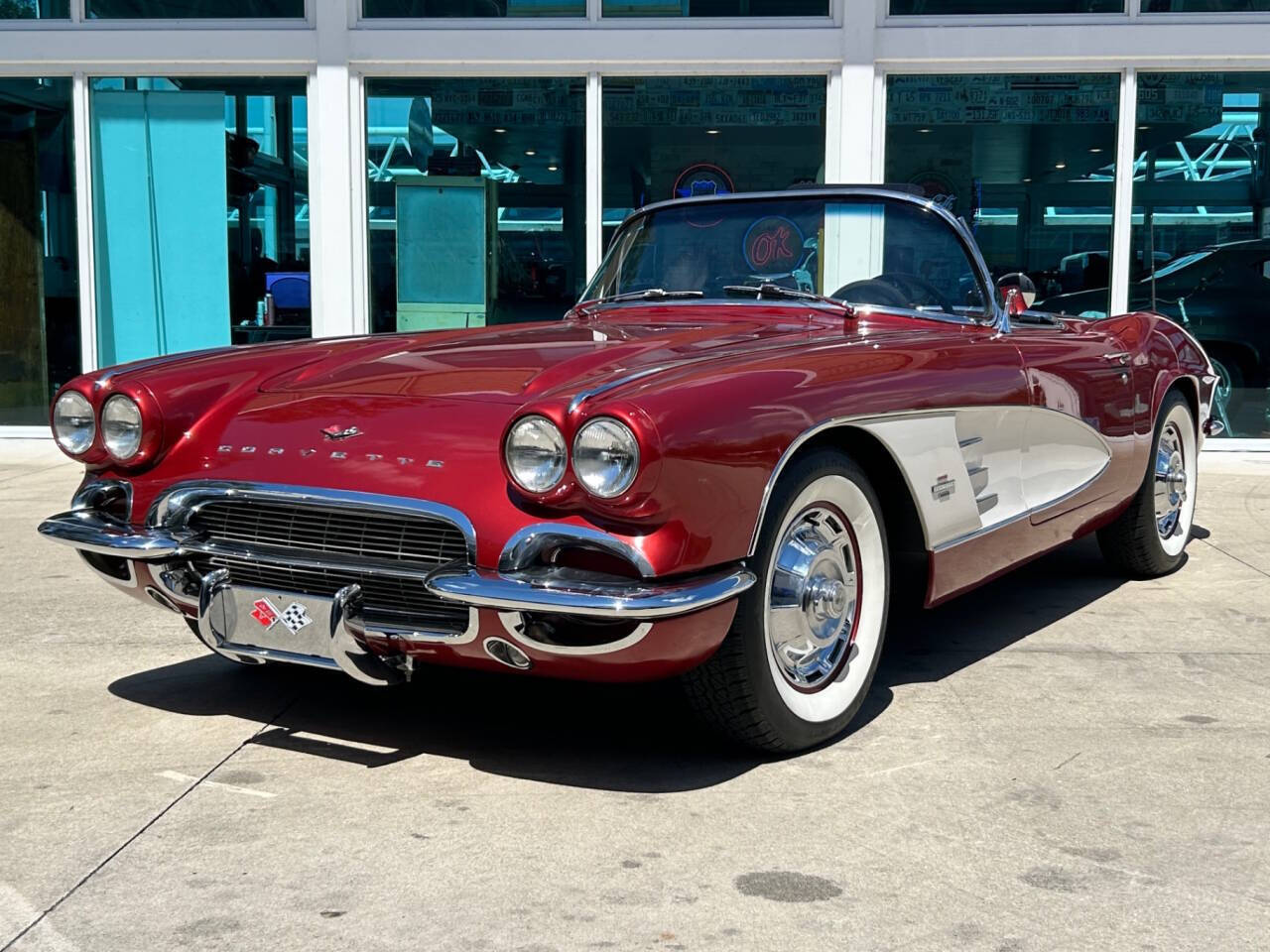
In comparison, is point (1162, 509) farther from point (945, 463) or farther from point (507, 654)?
point (507, 654)

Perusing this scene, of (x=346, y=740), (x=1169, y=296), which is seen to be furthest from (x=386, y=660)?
(x=1169, y=296)

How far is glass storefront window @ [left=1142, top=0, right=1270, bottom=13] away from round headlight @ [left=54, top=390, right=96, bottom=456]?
8.15 meters

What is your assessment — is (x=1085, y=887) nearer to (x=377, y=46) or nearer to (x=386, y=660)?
(x=386, y=660)

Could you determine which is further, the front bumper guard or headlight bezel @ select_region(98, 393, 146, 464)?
headlight bezel @ select_region(98, 393, 146, 464)

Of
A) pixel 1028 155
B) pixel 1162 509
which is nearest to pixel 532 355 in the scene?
pixel 1162 509

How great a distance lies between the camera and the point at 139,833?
2.75 meters

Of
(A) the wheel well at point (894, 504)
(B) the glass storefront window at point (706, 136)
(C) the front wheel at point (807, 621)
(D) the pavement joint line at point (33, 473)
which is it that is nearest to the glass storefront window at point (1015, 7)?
(B) the glass storefront window at point (706, 136)

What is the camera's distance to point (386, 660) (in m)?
3.10

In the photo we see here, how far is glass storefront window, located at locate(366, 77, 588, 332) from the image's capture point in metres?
9.80

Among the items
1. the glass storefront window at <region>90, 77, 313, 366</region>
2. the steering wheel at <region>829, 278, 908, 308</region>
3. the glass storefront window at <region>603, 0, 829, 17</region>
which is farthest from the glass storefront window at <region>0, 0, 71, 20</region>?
the steering wheel at <region>829, 278, 908, 308</region>

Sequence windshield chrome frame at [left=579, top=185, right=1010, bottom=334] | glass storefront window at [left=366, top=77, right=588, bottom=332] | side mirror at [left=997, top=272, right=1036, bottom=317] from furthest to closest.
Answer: glass storefront window at [left=366, top=77, right=588, bottom=332] → side mirror at [left=997, top=272, right=1036, bottom=317] → windshield chrome frame at [left=579, top=185, right=1010, bottom=334]

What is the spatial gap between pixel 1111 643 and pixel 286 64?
7.49m

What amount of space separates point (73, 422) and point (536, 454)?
142 centimetres

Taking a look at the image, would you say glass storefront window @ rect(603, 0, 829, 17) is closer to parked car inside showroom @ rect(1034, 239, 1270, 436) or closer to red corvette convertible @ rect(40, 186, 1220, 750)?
parked car inside showroom @ rect(1034, 239, 1270, 436)
